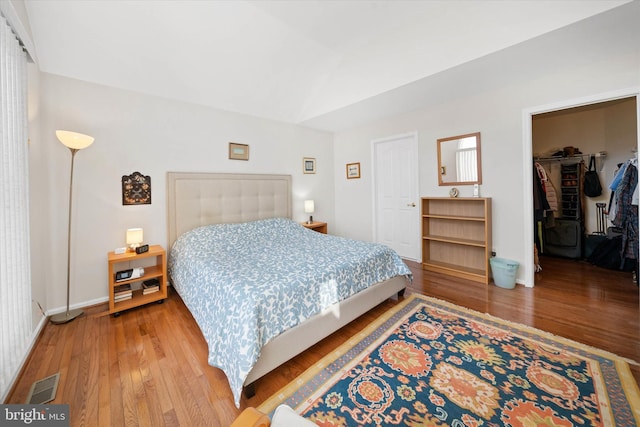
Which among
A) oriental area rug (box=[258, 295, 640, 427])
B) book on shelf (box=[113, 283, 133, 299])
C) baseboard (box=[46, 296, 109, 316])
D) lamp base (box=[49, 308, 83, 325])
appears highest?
book on shelf (box=[113, 283, 133, 299])

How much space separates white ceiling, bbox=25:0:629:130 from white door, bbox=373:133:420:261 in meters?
1.25

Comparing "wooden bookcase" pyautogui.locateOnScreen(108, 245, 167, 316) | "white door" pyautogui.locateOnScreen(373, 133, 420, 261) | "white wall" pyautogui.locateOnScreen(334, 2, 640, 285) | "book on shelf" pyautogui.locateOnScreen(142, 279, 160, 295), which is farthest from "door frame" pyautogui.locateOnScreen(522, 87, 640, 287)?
"book on shelf" pyautogui.locateOnScreen(142, 279, 160, 295)

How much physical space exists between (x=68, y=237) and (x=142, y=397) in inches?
74.9

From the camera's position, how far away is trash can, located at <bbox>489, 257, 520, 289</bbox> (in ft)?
9.59

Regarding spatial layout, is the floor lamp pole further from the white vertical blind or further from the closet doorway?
the closet doorway

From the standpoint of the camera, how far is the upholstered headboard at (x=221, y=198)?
3.12 meters

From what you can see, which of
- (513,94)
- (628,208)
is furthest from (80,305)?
(628,208)

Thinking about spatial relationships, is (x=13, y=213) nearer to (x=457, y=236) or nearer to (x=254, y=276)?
(x=254, y=276)

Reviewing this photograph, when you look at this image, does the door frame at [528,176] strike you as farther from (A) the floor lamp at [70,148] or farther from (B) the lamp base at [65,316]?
(B) the lamp base at [65,316]

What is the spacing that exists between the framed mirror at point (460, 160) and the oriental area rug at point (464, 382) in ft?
6.64

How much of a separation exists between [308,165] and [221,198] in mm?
1786

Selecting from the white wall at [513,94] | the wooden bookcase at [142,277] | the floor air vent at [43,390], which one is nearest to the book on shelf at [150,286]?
the wooden bookcase at [142,277]

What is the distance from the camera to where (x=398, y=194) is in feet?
14.2

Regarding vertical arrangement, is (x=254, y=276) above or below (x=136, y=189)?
below
